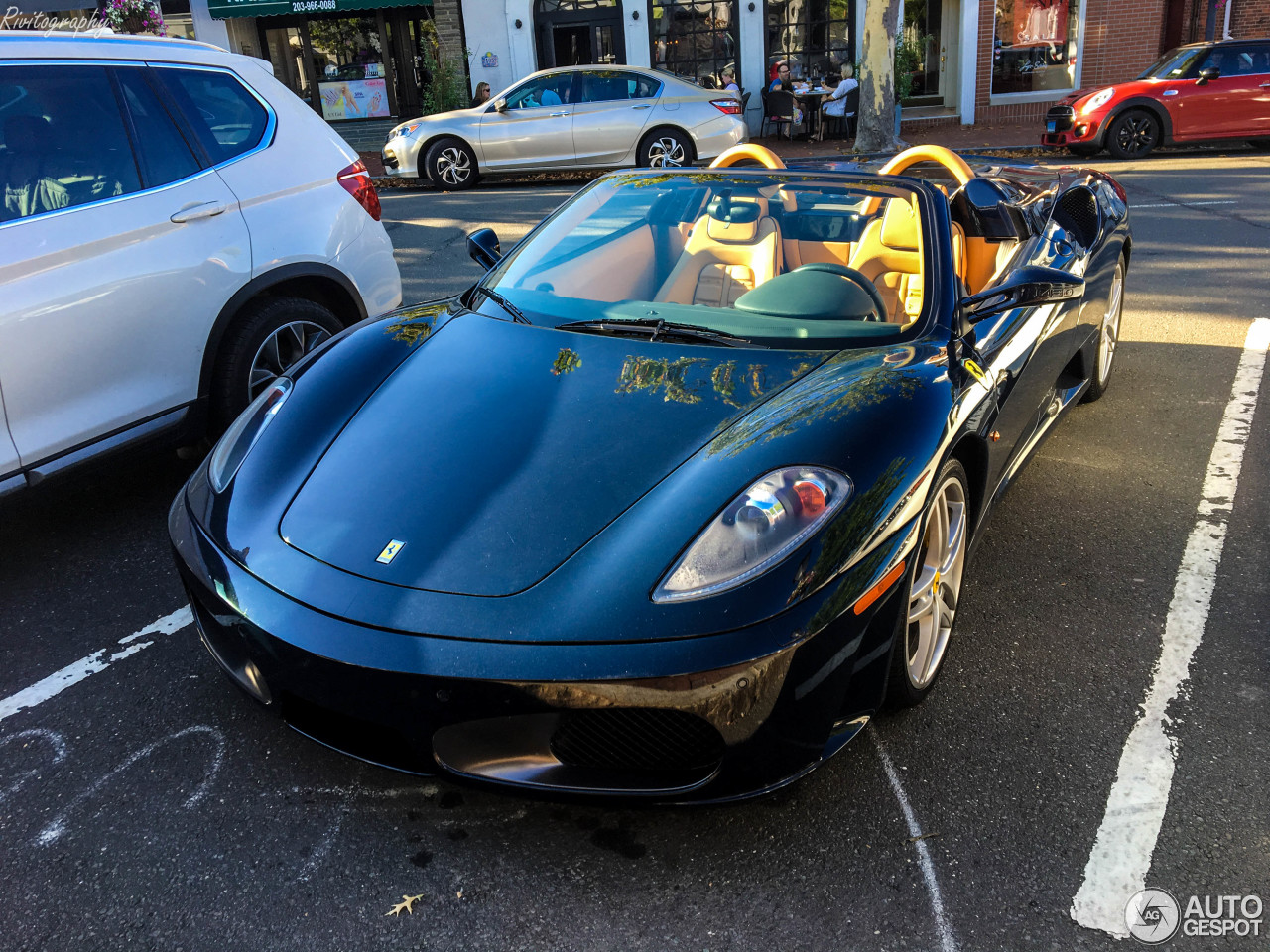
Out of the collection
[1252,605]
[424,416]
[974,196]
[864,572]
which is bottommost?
[1252,605]

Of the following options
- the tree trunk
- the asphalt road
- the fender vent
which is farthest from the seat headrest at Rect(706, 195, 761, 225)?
the tree trunk

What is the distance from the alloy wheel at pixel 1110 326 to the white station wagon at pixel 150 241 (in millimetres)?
3328

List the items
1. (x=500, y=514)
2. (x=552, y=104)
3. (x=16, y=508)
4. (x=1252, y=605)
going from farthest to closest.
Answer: (x=552, y=104), (x=16, y=508), (x=1252, y=605), (x=500, y=514)

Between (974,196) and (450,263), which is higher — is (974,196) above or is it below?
above

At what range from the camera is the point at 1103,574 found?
133 inches

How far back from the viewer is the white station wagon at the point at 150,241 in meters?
3.46

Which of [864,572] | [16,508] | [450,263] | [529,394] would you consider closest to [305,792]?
[529,394]

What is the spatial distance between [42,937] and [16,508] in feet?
8.36

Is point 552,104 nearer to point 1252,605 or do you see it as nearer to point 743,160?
point 743,160

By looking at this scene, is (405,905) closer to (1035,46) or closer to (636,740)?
(636,740)

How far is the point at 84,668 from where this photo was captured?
3.02 metres

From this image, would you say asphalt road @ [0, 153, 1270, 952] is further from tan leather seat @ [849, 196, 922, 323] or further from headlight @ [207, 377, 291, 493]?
tan leather seat @ [849, 196, 922, 323]

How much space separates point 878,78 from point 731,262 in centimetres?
1279

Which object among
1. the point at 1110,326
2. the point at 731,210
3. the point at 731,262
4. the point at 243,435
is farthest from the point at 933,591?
the point at 1110,326
